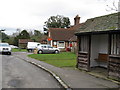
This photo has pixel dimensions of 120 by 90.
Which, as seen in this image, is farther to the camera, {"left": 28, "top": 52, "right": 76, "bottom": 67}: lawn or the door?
{"left": 28, "top": 52, "right": 76, "bottom": 67}: lawn

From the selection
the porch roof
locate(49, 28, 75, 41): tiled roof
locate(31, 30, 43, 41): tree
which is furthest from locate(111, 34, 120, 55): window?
locate(31, 30, 43, 41): tree

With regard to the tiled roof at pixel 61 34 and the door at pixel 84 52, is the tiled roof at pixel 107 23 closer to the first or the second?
the door at pixel 84 52

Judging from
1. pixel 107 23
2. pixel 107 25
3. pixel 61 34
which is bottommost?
pixel 107 25

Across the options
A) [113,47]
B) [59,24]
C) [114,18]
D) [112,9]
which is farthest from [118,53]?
[59,24]

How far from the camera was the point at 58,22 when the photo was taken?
261ft

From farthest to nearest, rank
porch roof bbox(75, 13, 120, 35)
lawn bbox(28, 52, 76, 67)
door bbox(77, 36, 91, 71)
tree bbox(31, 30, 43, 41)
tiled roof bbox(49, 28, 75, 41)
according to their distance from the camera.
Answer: tree bbox(31, 30, 43, 41) < tiled roof bbox(49, 28, 75, 41) < lawn bbox(28, 52, 76, 67) < door bbox(77, 36, 91, 71) < porch roof bbox(75, 13, 120, 35)

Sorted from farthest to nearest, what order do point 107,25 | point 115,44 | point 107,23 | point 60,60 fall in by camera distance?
point 60,60 < point 107,23 < point 107,25 < point 115,44

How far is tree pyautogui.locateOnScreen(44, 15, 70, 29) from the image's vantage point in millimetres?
79188

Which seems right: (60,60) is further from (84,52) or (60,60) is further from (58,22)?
(58,22)

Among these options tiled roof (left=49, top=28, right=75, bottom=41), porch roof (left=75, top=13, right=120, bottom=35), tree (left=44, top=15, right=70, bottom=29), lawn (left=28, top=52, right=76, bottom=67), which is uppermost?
tree (left=44, top=15, right=70, bottom=29)

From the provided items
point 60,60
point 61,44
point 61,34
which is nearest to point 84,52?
point 60,60

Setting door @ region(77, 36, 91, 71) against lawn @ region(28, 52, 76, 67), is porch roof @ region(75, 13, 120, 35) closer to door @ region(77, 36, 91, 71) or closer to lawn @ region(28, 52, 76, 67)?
door @ region(77, 36, 91, 71)

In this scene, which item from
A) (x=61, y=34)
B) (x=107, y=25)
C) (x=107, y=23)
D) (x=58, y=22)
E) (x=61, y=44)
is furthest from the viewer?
(x=58, y=22)

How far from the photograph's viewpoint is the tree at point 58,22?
79.2 metres
